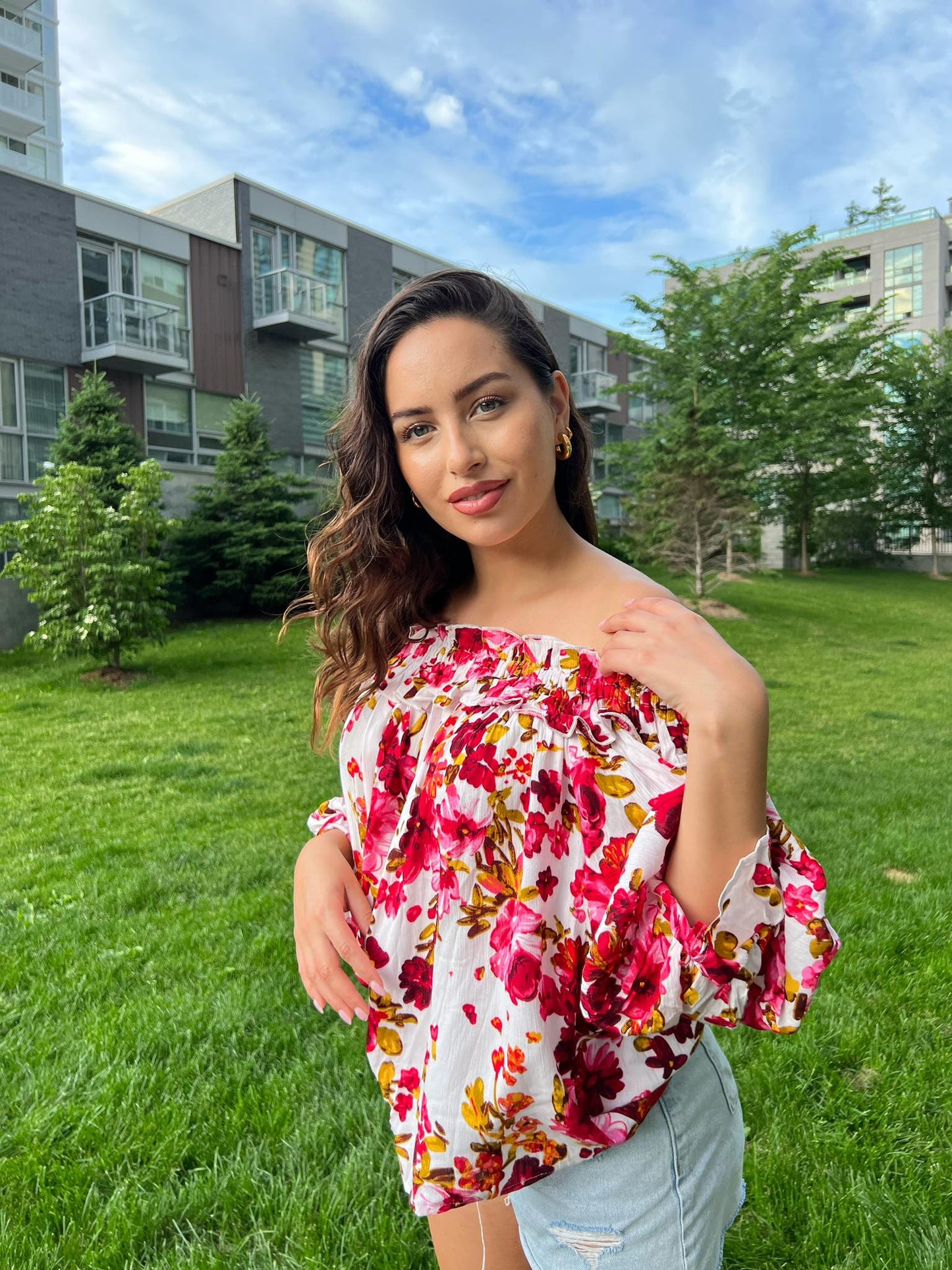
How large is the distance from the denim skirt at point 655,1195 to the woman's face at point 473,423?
2.68ft

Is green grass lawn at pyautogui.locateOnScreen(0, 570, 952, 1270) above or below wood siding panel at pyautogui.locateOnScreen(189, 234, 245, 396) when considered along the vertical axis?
below

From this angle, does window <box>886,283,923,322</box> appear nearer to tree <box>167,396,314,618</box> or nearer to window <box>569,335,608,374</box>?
window <box>569,335,608,374</box>

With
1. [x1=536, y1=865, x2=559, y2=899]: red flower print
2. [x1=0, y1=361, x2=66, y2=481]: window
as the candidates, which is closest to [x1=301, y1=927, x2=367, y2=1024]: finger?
[x1=536, y1=865, x2=559, y2=899]: red flower print

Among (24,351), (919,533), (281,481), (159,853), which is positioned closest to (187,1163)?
(159,853)

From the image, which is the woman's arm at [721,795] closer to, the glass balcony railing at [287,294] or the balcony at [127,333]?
the balcony at [127,333]

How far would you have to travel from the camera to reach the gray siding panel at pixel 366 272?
21.3 meters

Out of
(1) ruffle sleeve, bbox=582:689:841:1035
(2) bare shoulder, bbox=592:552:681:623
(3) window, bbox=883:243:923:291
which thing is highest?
(3) window, bbox=883:243:923:291

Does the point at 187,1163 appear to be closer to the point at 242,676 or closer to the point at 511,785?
the point at 511,785

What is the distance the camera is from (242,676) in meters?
10.5

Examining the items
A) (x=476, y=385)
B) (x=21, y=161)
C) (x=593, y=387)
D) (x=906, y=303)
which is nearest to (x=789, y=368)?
(x=593, y=387)

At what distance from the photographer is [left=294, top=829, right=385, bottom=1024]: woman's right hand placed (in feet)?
3.99

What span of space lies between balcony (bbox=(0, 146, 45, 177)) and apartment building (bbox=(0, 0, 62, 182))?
30 millimetres

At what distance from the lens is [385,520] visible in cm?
158

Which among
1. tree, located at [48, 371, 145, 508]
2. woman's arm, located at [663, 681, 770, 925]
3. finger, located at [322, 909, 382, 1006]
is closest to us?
woman's arm, located at [663, 681, 770, 925]
